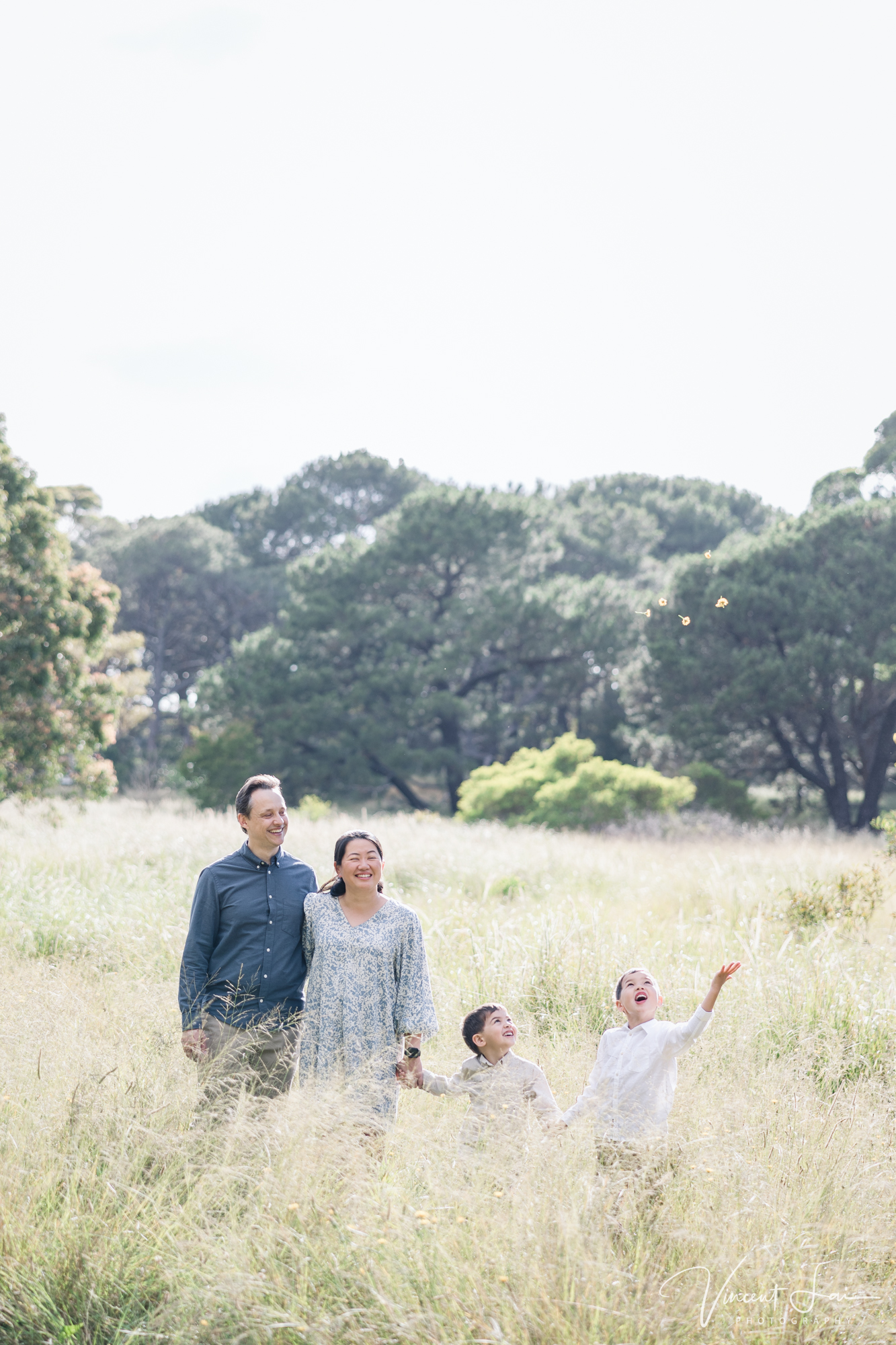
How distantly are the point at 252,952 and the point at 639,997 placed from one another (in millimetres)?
1275

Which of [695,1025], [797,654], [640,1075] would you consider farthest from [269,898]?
[797,654]

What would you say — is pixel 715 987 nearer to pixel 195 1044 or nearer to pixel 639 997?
pixel 639 997

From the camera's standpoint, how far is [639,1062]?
3.15 metres

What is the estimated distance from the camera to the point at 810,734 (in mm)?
22703

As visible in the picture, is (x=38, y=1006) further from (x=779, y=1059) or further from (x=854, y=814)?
(x=854, y=814)

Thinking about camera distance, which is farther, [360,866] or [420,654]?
[420,654]

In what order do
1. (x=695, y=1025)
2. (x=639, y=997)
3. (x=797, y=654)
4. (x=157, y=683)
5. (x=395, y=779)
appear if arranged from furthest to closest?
(x=157, y=683) → (x=395, y=779) → (x=797, y=654) → (x=639, y=997) → (x=695, y=1025)

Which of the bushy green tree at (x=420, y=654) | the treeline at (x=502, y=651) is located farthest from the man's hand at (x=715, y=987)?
the bushy green tree at (x=420, y=654)

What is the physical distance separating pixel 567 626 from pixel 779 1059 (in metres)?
20.4

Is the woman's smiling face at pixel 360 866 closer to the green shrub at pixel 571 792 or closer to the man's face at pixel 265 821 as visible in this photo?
the man's face at pixel 265 821

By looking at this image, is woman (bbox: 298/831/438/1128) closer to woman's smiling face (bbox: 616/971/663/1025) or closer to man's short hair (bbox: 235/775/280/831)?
man's short hair (bbox: 235/775/280/831)

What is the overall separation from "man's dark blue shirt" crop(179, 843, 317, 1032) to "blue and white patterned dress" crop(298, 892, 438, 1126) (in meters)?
0.11

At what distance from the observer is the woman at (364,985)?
315 cm

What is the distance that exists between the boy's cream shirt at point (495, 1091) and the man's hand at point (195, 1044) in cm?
72
